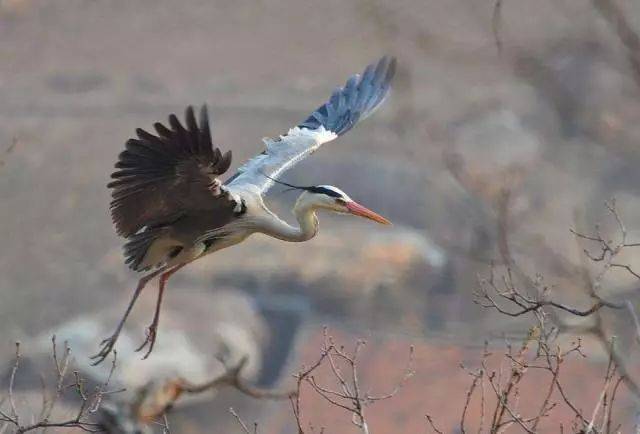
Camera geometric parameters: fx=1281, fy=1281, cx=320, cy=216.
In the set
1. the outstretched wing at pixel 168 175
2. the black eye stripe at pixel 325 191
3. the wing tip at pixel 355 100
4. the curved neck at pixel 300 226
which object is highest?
the wing tip at pixel 355 100

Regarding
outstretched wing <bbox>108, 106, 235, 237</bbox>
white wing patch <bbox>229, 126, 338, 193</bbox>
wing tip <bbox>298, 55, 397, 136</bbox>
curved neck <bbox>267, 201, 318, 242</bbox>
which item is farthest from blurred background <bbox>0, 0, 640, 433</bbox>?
outstretched wing <bbox>108, 106, 235, 237</bbox>

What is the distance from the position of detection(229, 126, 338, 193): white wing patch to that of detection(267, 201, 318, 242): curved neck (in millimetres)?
108

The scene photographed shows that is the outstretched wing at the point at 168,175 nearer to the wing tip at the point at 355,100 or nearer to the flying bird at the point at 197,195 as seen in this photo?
the flying bird at the point at 197,195

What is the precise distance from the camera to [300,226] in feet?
7.01

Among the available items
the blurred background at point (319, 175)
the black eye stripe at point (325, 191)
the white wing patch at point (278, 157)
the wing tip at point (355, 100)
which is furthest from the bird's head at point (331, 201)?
the blurred background at point (319, 175)

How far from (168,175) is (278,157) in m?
0.43

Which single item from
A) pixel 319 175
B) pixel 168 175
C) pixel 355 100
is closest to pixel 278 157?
pixel 355 100

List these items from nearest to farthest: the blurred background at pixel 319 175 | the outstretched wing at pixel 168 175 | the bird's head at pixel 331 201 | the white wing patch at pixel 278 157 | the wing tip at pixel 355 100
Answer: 1. the outstretched wing at pixel 168 175
2. the bird's head at pixel 331 201
3. the white wing patch at pixel 278 157
4. the wing tip at pixel 355 100
5. the blurred background at pixel 319 175

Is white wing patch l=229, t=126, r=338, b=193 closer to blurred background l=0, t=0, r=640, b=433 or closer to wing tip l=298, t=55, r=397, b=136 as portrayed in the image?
wing tip l=298, t=55, r=397, b=136

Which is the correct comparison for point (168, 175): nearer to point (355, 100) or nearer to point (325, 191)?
point (325, 191)

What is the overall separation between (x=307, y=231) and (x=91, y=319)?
2.32 metres

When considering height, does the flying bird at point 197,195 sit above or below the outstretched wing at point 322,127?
below

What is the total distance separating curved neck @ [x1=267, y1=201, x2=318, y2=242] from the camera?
6.95 feet

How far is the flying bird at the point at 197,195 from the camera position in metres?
1.85
